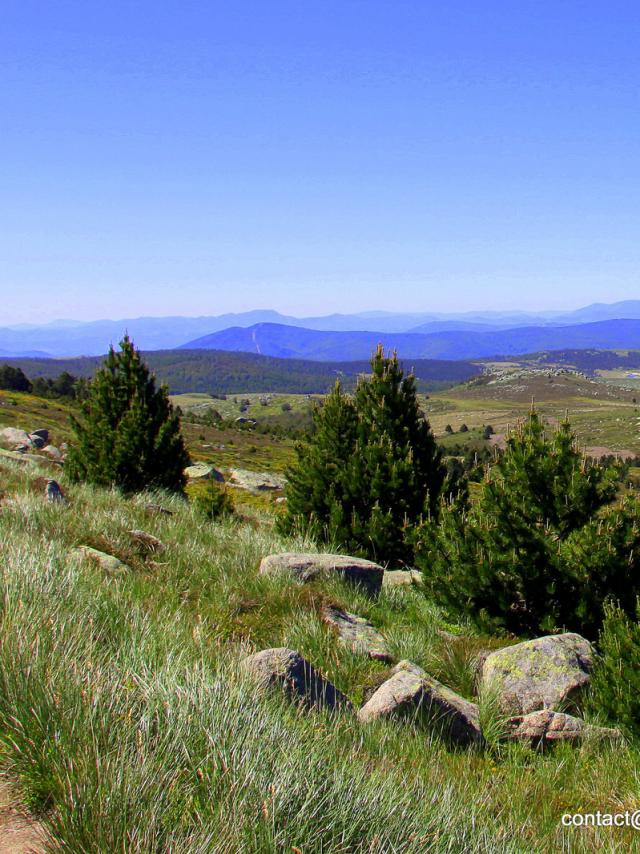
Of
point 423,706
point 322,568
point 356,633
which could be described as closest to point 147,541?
point 322,568

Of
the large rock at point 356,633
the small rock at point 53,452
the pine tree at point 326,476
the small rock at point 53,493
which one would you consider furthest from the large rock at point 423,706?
the small rock at point 53,452

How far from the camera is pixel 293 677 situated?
4316 mm

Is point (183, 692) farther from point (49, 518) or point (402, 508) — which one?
point (402, 508)

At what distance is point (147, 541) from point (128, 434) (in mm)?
9110

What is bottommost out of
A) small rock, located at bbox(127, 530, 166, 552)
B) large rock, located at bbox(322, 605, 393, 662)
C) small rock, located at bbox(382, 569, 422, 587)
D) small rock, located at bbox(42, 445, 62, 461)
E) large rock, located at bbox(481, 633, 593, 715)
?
small rock, located at bbox(382, 569, 422, 587)

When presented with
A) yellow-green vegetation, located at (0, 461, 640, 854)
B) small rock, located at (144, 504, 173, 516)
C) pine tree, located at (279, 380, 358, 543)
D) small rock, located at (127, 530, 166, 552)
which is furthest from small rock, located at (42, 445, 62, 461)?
yellow-green vegetation, located at (0, 461, 640, 854)

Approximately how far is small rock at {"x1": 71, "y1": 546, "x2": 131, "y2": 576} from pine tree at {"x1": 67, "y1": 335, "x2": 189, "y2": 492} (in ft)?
31.6

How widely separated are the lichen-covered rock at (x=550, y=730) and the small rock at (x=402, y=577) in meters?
5.15

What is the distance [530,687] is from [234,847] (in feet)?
16.2

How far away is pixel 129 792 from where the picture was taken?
7.48 feet

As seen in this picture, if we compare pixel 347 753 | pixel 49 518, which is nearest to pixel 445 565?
pixel 49 518

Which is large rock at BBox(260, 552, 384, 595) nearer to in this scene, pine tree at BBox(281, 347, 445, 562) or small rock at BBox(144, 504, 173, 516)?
pine tree at BBox(281, 347, 445, 562)

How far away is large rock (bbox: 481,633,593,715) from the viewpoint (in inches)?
241

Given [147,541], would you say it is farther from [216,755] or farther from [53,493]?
[216,755]
